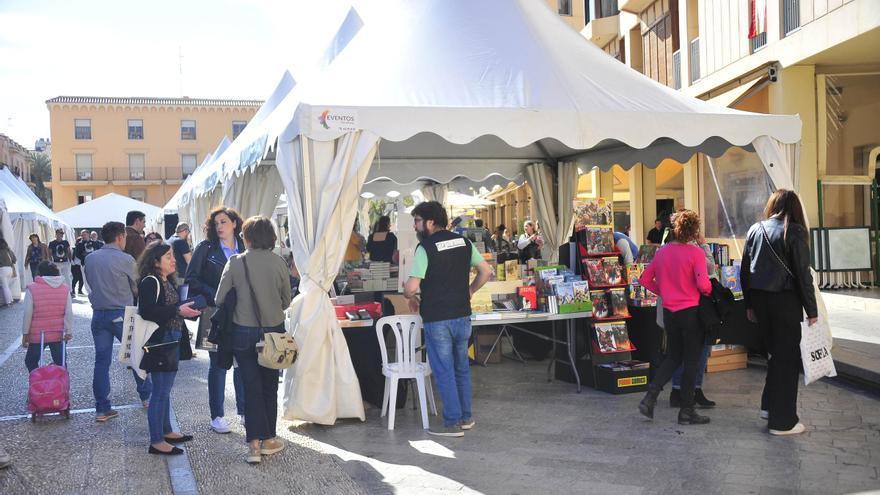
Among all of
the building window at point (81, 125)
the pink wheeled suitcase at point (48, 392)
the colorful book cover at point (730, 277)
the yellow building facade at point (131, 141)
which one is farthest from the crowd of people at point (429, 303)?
the building window at point (81, 125)

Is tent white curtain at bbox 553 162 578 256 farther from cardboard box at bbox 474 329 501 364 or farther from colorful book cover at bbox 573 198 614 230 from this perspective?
colorful book cover at bbox 573 198 614 230

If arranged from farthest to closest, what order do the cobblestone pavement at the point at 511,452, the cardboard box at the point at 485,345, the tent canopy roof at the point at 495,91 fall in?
the cardboard box at the point at 485,345
the tent canopy roof at the point at 495,91
the cobblestone pavement at the point at 511,452

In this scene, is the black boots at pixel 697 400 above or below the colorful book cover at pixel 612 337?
below

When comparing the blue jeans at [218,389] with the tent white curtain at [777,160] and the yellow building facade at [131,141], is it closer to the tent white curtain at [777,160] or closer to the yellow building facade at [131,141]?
the tent white curtain at [777,160]

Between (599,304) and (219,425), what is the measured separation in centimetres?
358

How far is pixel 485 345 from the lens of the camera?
9.09 m

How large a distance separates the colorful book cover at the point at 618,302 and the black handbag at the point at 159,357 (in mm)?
3991

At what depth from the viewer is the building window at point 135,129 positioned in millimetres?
59375

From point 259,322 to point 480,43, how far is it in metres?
3.89

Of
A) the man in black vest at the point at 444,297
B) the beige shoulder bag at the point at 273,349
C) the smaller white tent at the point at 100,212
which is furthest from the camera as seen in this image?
the smaller white tent at the point at 100,212

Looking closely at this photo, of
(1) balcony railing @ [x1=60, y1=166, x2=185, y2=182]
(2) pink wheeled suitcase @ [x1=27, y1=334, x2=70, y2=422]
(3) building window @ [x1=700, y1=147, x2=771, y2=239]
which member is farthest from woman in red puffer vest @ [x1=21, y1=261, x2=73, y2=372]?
(1) balcony railing @ [x1=60, y1=166, x2=185, y2=182]

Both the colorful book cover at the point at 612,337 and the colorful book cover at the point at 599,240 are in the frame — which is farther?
the colorful book cover at the point at 599,240

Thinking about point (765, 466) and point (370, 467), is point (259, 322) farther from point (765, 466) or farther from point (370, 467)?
point (765, 466)

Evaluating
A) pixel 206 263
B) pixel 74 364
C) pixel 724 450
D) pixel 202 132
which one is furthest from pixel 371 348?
pixel 202 132
